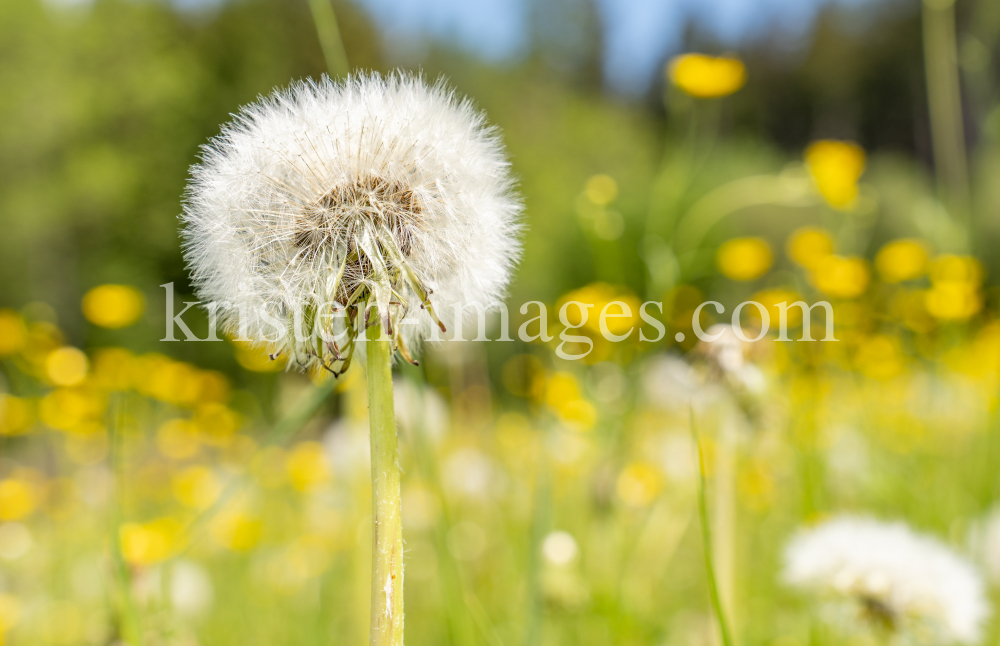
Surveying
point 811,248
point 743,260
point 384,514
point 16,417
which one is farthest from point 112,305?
point 384,514

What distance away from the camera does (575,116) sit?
2258cm

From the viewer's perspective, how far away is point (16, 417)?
3281 millimetres

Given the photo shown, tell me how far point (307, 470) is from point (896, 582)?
1.81 meters

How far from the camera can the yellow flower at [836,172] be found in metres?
2.18

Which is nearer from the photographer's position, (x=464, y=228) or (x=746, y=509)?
(x=464, y=228)

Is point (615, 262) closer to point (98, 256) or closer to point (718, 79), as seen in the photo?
point (718, 79)

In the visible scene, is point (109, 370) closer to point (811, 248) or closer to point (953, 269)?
point (811, 248)

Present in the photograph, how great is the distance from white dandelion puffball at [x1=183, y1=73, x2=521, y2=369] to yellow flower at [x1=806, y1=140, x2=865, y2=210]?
177cm

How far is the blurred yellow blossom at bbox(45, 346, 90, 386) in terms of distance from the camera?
3037 mm

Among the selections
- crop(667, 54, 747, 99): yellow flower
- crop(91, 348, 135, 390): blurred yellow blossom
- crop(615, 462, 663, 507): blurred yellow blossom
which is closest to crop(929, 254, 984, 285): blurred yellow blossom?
crop(667, 54, 747, 99): yellow flower

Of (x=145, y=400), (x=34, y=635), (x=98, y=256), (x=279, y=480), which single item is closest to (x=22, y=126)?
(x=98, y=256)

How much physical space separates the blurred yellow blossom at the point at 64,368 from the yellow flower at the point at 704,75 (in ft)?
8.95

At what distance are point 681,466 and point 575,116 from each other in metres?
21.4

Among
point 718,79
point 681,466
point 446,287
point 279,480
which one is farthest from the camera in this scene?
point 279,480
